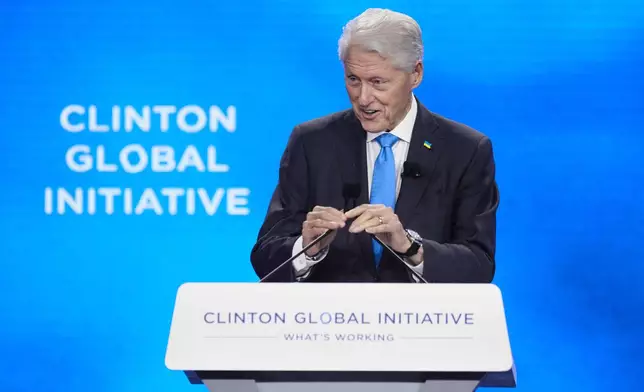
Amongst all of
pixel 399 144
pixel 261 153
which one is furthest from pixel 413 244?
pixel 261 153

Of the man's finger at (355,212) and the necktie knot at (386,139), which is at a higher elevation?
the necktie knot at (386,139)

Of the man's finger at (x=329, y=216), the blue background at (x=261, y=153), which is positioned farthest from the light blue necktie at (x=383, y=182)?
the blue background at (x=261, y=153)

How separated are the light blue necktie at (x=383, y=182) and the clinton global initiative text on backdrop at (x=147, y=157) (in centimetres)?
108

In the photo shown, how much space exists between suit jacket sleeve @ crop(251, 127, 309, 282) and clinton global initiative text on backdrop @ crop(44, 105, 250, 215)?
0.93 meters

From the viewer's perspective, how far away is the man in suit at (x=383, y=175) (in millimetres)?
2430

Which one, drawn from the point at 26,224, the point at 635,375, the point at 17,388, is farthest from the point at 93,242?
the point at 635,375

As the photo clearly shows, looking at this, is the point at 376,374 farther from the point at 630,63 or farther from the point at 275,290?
the point at 630,63

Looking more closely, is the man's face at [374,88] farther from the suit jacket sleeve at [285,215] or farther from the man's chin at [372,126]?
the suit jacket sleeve at [285,215]

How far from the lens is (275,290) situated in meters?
1.80

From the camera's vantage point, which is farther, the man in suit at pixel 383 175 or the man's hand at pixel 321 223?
the man in suit at pixel 383 175

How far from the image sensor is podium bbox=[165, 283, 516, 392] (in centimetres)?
172

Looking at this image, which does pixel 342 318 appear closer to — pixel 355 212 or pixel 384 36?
pixel 355 212

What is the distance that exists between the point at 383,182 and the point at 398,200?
0.06m

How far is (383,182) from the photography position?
2.50 metres
